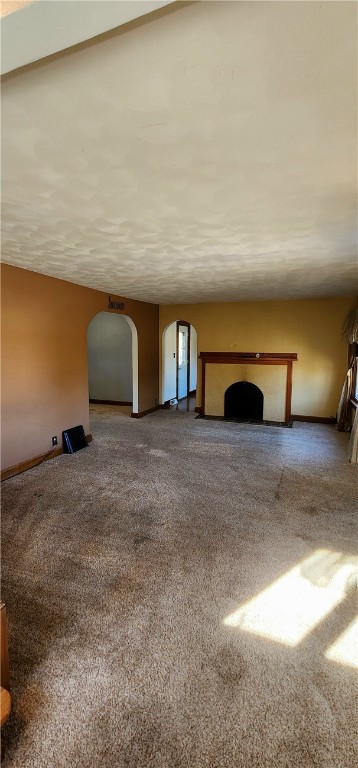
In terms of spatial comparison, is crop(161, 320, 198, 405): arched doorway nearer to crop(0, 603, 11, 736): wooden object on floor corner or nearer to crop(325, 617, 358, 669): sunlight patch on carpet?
crop(325, 617, 358, 669): sunlight patch on carpet

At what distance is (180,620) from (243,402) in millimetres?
5205

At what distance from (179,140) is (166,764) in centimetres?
240

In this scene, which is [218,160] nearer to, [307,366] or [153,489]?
[153,489]

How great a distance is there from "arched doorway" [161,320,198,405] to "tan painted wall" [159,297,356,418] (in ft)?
3.19

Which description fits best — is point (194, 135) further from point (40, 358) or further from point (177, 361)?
point (177, 361)

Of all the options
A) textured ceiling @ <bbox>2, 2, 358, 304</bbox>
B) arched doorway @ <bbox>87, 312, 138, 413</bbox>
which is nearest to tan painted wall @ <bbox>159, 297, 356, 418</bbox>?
arched doorway @ <bbox>87, 312, 138, 413</bbox>

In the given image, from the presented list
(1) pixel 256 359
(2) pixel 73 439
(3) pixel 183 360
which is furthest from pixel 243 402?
(2) pixel 73 439

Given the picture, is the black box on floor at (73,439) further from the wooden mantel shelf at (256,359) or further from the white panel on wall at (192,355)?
the white panel on wall at (192,355)

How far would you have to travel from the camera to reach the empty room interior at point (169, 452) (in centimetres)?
101

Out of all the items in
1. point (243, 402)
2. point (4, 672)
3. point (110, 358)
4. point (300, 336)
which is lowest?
point (4, 672)

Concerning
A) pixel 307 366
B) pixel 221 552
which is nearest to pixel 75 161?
pixel 221 552

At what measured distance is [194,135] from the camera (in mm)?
1350

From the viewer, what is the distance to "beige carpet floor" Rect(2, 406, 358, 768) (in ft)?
4.21

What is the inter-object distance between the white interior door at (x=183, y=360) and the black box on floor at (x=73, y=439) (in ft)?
12.9
